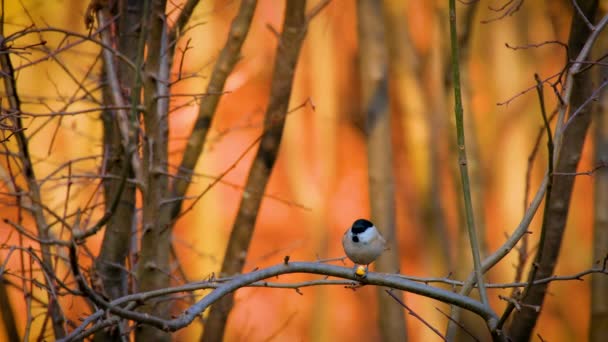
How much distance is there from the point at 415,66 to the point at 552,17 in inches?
35.1

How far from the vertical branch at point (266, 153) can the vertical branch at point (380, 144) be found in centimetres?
72

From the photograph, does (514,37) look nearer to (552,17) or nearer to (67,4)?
(552,17)

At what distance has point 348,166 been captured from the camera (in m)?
5.23

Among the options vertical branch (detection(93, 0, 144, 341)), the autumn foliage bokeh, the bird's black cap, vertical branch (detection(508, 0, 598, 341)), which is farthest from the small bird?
the autumn foliage bokeh

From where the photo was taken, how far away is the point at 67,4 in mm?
4922

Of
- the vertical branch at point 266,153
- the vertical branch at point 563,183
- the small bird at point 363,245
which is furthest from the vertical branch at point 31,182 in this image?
the vertical branch at point 563,183

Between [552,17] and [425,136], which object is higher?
[552,17]

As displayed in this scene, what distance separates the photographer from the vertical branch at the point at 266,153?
3881mm

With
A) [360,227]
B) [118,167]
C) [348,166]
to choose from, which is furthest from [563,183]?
[348,166]

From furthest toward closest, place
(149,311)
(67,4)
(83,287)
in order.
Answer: (67,4) < (149,311) < (83,287)

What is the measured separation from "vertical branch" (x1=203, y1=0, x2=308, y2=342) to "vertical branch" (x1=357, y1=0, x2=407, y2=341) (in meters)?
0.72

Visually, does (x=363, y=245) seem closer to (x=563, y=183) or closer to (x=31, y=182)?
(x=563, y=183)

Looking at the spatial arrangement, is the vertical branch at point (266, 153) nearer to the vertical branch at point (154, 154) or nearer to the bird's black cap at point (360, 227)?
the vertical branch at point (154, 154)

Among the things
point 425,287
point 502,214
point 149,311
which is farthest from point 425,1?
point 425,287
